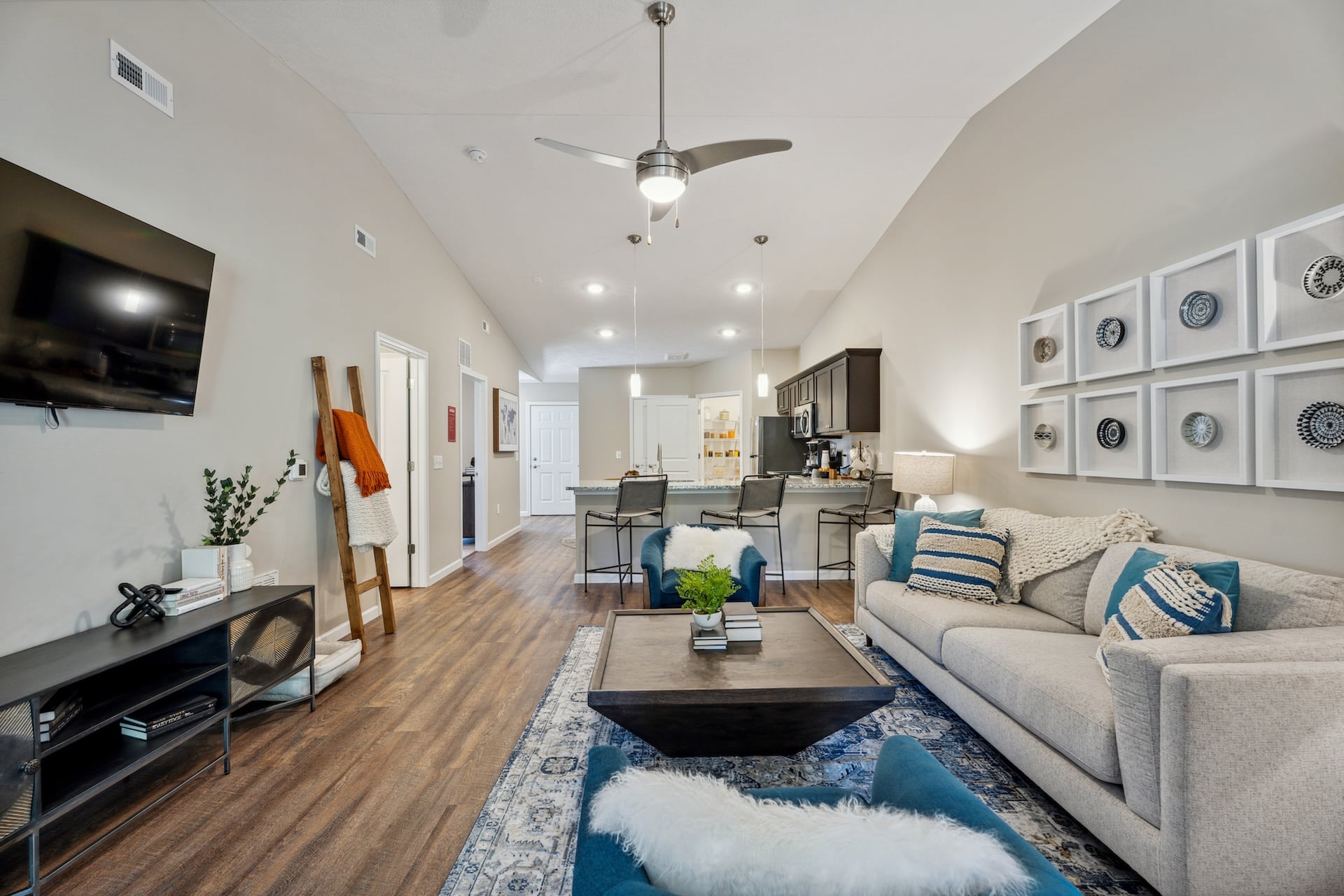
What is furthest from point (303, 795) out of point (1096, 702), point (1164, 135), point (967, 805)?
point (1164, 135)

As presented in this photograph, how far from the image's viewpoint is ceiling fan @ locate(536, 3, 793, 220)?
2488 millimetres

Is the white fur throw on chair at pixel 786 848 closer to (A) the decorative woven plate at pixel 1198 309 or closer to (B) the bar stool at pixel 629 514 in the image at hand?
(A) the decorative woven plate at pixel 1198 309

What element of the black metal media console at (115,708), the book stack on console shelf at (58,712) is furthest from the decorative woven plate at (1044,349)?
the book stack on console shelf at (58,712)

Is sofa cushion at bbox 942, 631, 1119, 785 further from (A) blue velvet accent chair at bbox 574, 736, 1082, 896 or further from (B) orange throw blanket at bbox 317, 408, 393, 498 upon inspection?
(B) orange throw blanket at bbox 317, 408, 393, 498

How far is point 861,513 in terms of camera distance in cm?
486

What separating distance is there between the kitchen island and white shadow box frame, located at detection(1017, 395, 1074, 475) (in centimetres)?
181

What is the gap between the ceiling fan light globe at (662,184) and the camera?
8.21 ft

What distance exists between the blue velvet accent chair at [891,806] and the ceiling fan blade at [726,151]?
2396 mm

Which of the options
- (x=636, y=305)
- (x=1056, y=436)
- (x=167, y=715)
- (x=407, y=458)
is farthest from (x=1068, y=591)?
(x=636, y=305)

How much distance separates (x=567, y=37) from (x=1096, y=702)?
352 cm

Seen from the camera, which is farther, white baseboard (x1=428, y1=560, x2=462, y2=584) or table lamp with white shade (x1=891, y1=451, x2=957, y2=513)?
white baseboard (x1=428, y1=560, x2=462, y2=584)

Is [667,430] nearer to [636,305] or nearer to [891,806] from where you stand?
[636,305]

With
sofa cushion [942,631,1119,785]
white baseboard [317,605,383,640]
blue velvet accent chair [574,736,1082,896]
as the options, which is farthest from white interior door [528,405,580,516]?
blue velvet accent chair [574,736,1082,896]

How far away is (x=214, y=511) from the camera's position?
248 cm
